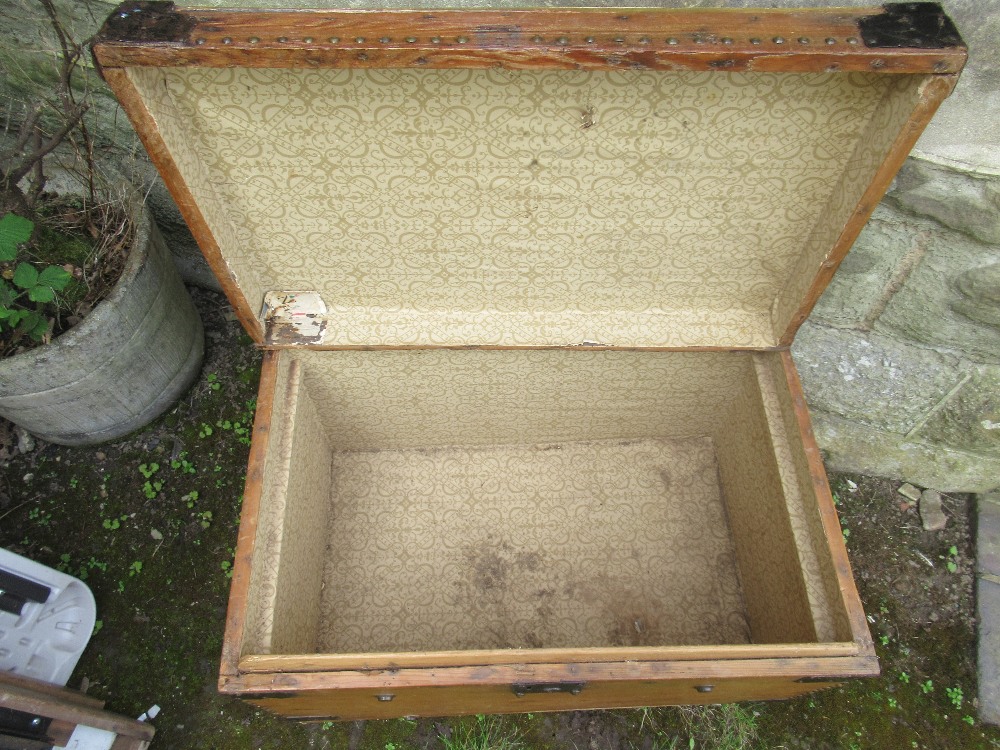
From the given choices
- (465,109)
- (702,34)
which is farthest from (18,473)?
(702,34)

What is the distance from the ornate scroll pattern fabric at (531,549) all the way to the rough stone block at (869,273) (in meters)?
0.56

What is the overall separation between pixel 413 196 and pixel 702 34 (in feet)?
1.95

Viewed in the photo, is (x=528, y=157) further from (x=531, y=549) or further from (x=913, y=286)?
(x=531, y=549)

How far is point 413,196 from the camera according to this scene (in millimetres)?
1254

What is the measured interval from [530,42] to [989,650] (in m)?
2.01

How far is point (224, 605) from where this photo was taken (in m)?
1.80

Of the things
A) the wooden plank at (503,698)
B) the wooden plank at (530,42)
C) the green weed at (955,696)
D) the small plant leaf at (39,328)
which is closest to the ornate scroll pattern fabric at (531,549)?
the wooden plank at (503,698)

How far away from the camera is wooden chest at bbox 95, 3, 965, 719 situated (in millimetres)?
925

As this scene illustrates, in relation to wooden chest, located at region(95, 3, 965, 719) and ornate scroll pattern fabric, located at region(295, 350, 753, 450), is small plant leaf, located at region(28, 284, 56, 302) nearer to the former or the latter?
wooden chest, located at region(95, 3, 965, 719)

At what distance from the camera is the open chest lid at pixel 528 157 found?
2.98ft

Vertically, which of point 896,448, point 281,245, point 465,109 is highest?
point 465,109

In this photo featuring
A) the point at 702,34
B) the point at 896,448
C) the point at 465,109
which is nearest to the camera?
the point at 702,34

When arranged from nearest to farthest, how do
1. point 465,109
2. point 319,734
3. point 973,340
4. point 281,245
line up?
point 465,109 → point 281,245 → point 973,340 → point 319,734

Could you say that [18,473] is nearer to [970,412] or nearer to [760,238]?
[760,238]
